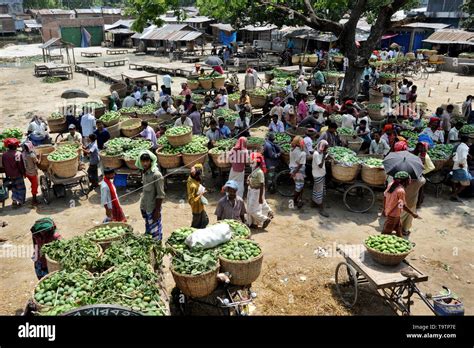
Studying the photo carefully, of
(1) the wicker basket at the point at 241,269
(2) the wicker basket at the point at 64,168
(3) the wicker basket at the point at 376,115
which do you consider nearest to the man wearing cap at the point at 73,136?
(2) the wicker basket at the point at 64,168

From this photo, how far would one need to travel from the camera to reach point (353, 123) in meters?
12.6

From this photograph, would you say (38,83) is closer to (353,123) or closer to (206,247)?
(353,123)

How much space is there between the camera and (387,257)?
6.03 m

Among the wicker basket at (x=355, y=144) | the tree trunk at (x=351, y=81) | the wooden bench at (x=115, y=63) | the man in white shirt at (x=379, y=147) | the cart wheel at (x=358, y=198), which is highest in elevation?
the tree trunk at (x=351, y=81)

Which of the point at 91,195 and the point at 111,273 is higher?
the point at 111,273

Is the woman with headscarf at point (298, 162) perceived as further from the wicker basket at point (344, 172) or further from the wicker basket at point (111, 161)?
the wicker basket at point (111, 161)

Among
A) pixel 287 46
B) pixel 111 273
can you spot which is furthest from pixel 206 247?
pixel 287 46

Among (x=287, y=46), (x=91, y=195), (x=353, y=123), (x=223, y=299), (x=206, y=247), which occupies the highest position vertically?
(x=287, y=46)

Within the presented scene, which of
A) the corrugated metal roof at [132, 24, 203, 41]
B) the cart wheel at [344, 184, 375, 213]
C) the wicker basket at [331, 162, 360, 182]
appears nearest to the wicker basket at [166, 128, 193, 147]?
the wicker basket at [331, 162, 360, 182]

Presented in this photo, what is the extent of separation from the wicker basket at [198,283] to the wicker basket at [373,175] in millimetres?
5420

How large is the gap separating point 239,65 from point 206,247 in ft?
90.9

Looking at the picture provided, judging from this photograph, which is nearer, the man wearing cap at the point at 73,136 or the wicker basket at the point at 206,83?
the man wearing cap at the point at 73,136

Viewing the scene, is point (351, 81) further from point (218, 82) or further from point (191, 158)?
point (191, 158)

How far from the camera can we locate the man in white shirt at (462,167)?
997 centimetres
